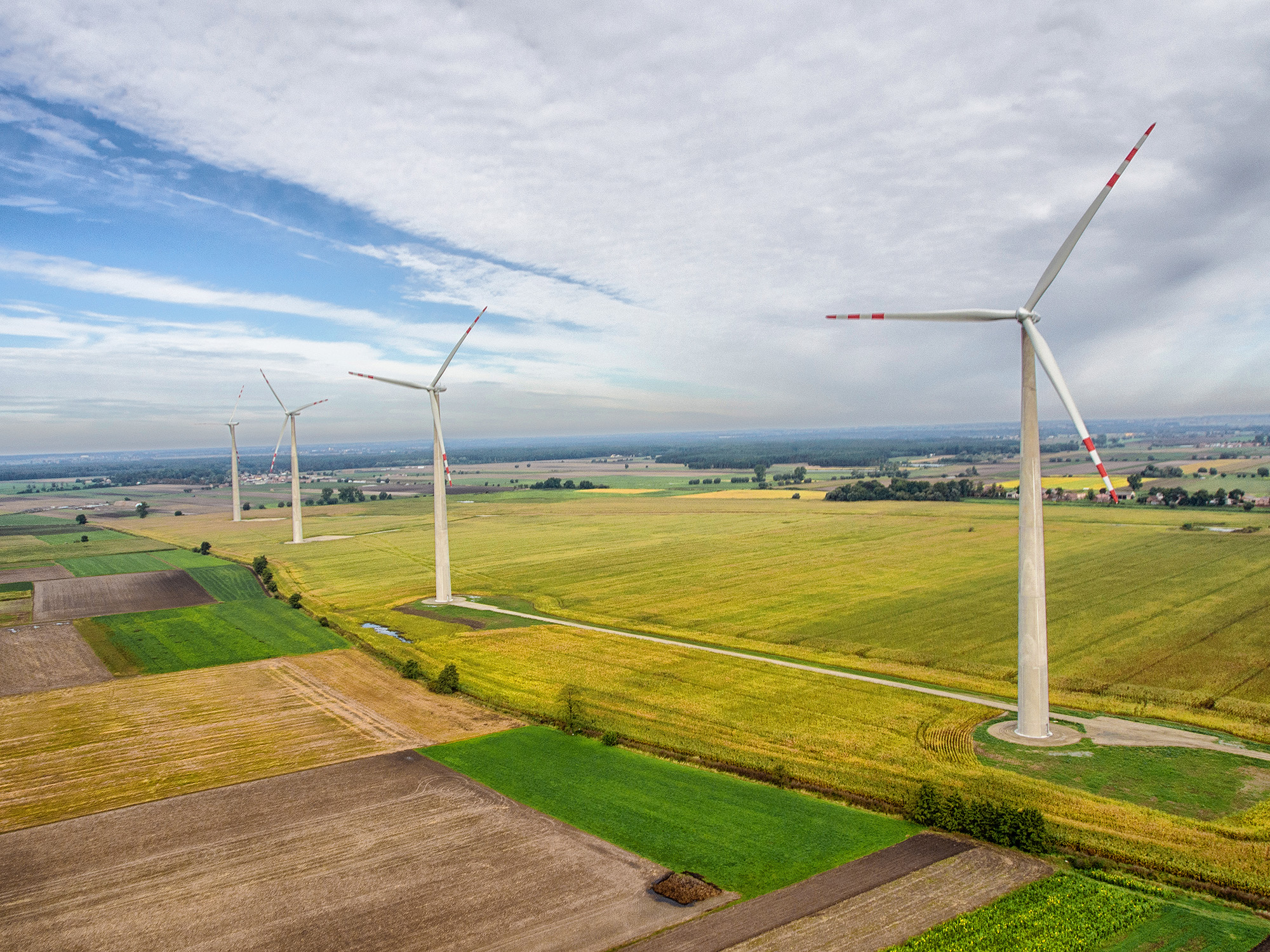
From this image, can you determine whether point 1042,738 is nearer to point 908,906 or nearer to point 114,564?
point 908,906

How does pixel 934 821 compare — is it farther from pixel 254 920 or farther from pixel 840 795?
pixel 254 920

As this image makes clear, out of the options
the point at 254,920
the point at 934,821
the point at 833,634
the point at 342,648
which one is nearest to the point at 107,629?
the point at 342,648

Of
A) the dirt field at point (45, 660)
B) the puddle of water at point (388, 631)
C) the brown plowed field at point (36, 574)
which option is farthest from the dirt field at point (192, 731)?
the brown plowed field at point (36, 574)

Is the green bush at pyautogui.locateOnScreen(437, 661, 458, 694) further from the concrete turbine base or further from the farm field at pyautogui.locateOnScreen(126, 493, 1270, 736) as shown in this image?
the concrete turbine base

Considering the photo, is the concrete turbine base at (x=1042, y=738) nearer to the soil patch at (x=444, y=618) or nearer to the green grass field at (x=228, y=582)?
the soil patch at (x=444, y=618)

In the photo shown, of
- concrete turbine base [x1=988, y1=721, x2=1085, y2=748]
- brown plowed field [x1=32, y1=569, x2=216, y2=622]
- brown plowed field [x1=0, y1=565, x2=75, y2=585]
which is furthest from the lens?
brown plowed field [x1=0, y1=565, x2=75, y2=585]

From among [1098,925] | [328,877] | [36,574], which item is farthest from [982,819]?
[36,574]

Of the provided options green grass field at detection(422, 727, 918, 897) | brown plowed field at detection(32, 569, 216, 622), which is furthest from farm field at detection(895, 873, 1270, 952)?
brown plowed field at detection(32, 569, 216, 622)
